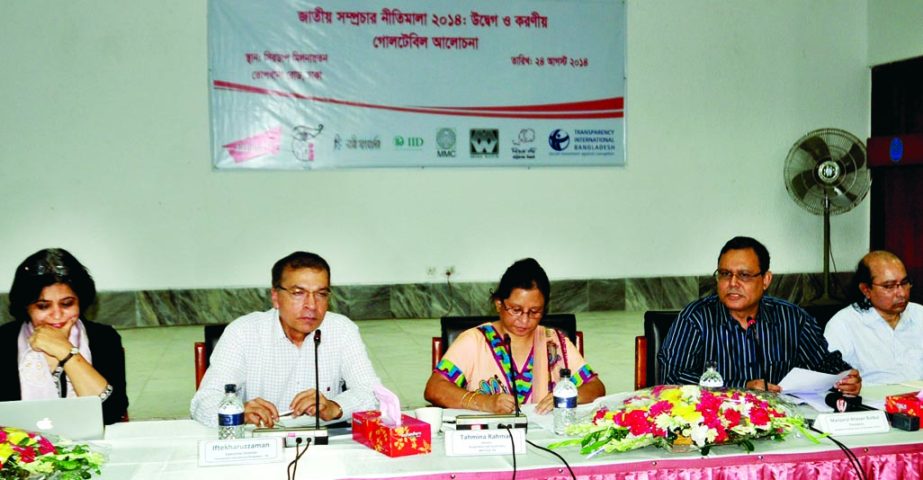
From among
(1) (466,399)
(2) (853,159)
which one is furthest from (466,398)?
(2) (853,159)

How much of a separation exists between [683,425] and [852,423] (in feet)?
1.79

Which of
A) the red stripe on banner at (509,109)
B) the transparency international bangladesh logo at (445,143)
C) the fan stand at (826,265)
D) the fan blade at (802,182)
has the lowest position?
the fan stand at (826,265)

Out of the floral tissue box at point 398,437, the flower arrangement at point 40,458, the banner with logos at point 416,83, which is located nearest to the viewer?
the flower arrangement at point 40,458

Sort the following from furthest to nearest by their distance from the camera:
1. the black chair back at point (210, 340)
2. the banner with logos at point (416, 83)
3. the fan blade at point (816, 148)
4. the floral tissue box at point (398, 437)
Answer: the fan blade at point (816, 148), the banner with logos at point (416, 83), the black chair back at point (210, 340), the floral tissue box at point (398, 437)

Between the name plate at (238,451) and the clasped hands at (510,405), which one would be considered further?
the clasped hands at (510,405)

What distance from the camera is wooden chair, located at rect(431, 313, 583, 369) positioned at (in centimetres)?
333

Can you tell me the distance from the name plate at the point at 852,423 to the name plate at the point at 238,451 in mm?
1393

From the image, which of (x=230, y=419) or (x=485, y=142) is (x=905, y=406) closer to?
(x=230, y=419)

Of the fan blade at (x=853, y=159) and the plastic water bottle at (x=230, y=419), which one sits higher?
the fan blade at (x=853, y=159)

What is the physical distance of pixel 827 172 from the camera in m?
8.45

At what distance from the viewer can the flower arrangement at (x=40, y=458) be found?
192 centimetres

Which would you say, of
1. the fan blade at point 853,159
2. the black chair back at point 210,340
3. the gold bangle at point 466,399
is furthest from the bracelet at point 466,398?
the fan blade at point 853,159

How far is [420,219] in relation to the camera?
8.38 m

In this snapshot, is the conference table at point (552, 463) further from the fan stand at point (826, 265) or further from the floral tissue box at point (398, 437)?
the fan stand at point (826, 265)
